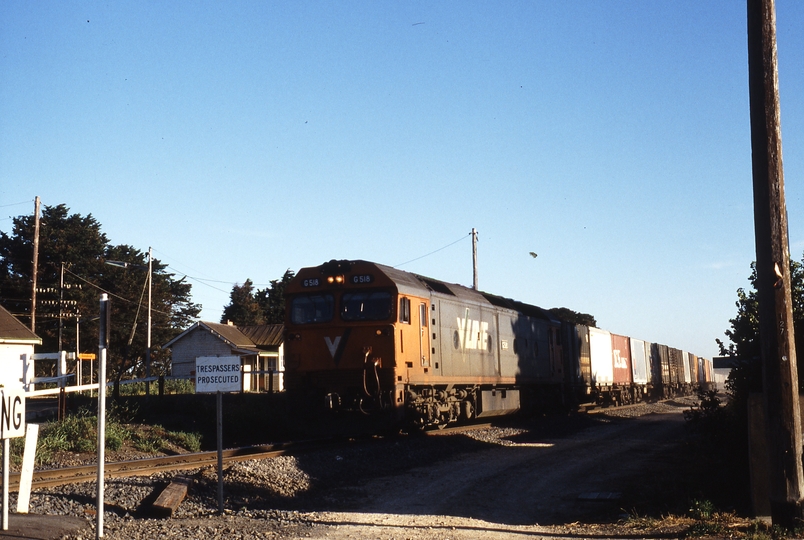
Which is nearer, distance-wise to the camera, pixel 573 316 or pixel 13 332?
pixel 13 332

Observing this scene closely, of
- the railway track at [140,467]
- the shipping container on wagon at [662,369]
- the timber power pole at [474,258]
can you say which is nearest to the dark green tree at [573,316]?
the shipping container on wagon at [662,369]

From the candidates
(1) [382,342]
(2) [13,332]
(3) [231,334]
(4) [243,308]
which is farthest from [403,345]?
(4) [243,308]

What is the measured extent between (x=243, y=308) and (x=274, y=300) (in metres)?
4.65

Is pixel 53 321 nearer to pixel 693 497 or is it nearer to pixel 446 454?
pixel 446 454

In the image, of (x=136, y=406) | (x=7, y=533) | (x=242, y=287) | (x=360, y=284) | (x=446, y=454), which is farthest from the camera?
(x=242, y=287)

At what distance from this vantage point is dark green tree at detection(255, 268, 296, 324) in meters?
86.0

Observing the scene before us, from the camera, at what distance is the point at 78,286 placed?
185 ft

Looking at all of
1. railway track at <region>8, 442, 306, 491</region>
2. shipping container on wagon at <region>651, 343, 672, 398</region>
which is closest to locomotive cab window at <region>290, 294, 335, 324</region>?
railway track at <region>8, 442, 306, 491</region>

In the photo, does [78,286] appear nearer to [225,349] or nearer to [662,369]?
[225,349]

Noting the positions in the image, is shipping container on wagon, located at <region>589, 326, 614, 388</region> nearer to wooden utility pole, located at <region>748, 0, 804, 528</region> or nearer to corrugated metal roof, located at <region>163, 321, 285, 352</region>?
corrugated metal roof, located at <region>163, 321, 285, 352</region>

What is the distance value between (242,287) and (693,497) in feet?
274

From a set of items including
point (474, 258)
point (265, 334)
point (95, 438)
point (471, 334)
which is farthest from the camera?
point (265, 334)

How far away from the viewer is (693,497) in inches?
376

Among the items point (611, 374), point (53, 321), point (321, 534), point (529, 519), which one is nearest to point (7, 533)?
point (321, 534)
